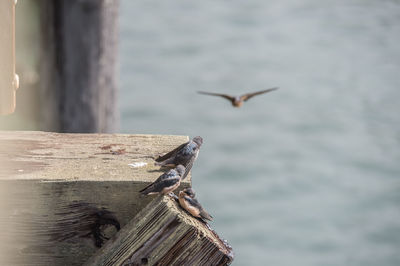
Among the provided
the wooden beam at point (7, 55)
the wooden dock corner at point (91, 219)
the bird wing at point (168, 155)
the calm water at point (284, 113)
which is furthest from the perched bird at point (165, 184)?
the calm water at point (284, 113)

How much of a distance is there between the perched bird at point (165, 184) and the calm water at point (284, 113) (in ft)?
23.2

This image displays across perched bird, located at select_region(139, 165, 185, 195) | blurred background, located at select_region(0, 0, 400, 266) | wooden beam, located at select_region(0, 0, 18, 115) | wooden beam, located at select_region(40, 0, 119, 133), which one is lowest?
blurred background, located at select_region(0, 0, 400, 266)

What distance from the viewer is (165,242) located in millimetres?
1412

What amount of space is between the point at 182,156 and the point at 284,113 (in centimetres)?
991

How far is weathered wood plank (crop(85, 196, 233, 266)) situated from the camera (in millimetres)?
1403

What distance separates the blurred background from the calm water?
0.07 ft

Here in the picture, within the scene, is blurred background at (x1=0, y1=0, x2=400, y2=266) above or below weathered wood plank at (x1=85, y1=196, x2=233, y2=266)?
below

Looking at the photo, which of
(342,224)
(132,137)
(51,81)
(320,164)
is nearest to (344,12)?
(320,164)

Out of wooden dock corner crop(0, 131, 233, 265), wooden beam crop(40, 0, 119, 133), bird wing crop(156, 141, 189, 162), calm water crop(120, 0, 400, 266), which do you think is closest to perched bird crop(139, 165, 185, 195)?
wooden dock corner crop(0, 131, 233, 265)

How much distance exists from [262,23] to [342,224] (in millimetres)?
5679

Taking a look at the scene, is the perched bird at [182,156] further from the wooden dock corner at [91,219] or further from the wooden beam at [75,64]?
the wooden beam at [75,64]

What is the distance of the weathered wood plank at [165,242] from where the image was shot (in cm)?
140

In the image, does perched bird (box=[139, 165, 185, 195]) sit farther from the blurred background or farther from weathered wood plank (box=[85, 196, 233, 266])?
the blurred background

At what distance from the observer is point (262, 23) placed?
1367 cm
